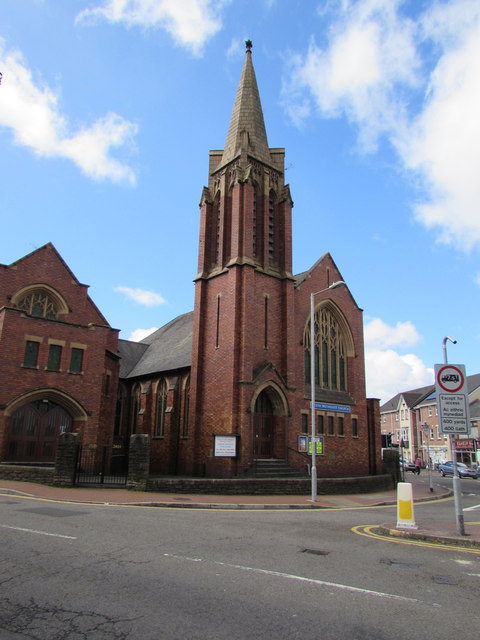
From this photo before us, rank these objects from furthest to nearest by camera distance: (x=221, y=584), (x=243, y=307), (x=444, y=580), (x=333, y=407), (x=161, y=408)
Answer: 1. (x=161, y=408)
2. (x=333, y=407)
3. (x=243, y=307)
4. (x=444, y=580)
5. (x=221, y=584)

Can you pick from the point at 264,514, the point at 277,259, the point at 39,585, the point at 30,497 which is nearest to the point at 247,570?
the point at 39,585

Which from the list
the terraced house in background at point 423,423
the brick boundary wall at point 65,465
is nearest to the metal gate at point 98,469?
the brick boundary wall at point 65,465

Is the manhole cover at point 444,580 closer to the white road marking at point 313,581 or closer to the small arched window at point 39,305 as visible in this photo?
the white road marking at point 313,581

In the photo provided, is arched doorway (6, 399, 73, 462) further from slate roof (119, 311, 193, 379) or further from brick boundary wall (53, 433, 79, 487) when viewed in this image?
slate roof (119, 311, 193, 379)

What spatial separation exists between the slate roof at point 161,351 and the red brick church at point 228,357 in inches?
13.9

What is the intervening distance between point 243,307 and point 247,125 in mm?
11963

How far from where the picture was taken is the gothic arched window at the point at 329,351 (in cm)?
2934

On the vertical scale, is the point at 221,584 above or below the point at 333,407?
below

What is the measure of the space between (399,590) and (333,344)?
2515 cm

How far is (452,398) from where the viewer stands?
11.2m

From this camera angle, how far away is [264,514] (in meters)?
14.2

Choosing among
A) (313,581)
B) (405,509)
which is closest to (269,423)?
(405,509)

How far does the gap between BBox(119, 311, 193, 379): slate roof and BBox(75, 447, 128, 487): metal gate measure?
20.6 feet

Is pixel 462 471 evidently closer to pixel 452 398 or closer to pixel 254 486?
pixel 254 486
